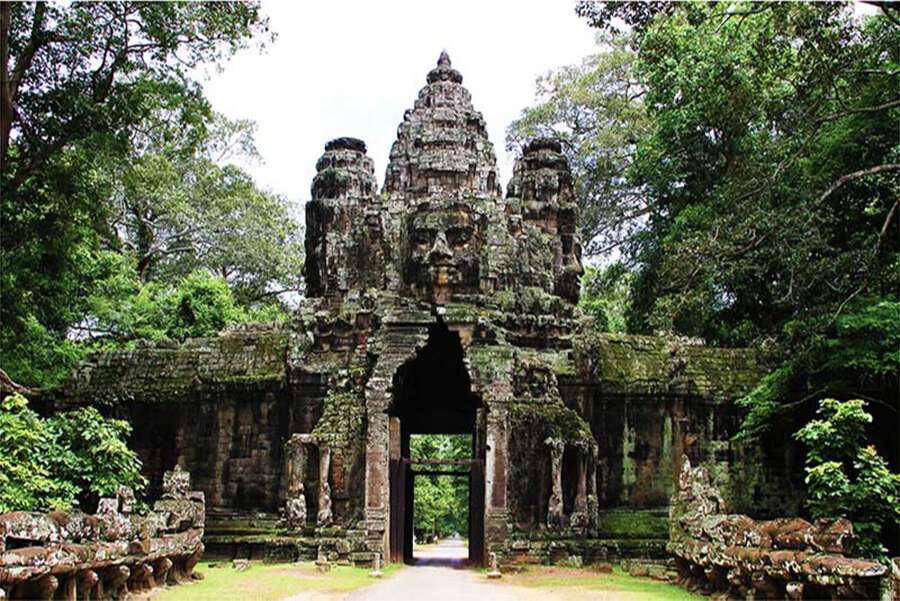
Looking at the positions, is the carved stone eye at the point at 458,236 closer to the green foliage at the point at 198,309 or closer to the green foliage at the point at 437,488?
the green foliage at the point at 198,309

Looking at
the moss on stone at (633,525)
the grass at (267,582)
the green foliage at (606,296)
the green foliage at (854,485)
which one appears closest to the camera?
the grass at (267,582)

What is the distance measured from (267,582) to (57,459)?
13.5 feet

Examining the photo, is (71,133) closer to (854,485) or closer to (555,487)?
(555,487)

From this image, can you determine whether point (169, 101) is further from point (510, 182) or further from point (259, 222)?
point (259, 222)

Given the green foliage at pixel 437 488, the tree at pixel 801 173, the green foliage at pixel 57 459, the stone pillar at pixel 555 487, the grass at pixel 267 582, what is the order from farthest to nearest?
the green foliage at pixel 437 488 → the stone pillar at pixel 555 487 → the tree at pixel 801 173 → the green foliage at pixel 57 459 → the grass at pixel 267 582

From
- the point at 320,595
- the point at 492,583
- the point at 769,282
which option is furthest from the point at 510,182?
the point at 320,595

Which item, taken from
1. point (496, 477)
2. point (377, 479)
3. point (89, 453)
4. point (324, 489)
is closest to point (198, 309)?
point (324, 489)

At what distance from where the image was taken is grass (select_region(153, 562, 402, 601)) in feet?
40.9

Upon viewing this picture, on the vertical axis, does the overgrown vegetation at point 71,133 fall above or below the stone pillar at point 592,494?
above

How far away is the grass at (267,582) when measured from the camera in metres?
12.5

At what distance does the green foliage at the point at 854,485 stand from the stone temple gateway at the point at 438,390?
4.82 metres

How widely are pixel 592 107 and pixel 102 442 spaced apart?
81.3ft

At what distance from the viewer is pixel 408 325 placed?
1870cm

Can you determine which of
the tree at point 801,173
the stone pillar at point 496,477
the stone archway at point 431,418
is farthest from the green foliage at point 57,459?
the tree at point 801,173
